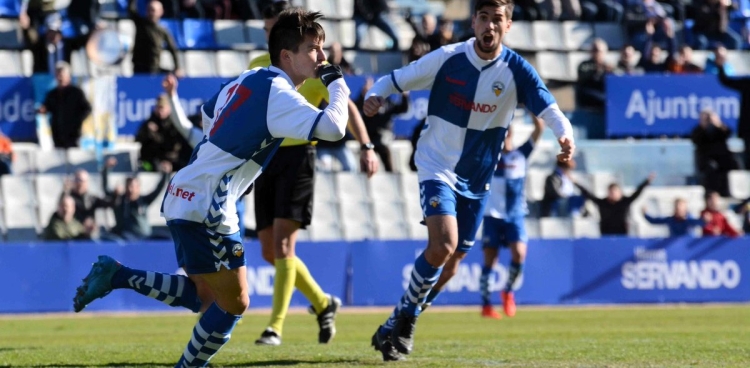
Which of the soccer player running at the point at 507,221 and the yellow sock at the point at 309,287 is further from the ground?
the soccer player running at the point at 507,221

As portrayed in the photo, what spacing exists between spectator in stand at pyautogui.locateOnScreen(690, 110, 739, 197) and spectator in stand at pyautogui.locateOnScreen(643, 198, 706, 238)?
148 centimetres

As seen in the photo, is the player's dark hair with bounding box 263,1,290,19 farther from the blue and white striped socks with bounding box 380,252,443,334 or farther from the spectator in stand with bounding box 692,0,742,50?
the spectator in stand with bounding box 692,0,742,50

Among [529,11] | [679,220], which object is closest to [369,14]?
[529,11]

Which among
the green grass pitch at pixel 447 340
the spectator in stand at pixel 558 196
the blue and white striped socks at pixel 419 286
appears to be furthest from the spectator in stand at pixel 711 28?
the blue and white striped socks at pixel 419 286

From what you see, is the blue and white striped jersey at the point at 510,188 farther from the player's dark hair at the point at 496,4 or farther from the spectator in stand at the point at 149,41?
the player's dark hair at the point at 496,4

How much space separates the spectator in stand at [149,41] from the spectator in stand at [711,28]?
33.4ft

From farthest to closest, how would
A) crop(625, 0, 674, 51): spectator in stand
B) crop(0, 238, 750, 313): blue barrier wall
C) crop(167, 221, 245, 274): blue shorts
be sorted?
crop(625, 0, 674, 51): spectator in stand, crop(0, 238, 750, 313): blue barrier wall, crop(167, 221, 245, 274): blue shorts

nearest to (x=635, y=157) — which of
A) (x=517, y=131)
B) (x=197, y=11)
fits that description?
(x=517, y=131)

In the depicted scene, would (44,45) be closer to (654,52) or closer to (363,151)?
(654,52)

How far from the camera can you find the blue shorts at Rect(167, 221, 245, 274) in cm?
675

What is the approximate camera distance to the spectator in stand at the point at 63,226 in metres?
17.0

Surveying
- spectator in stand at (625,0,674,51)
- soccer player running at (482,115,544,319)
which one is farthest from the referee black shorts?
spectator in stand at (625,0,674,51)

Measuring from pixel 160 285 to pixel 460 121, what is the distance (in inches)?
99.5

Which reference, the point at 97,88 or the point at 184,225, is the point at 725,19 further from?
the point at 184,225
